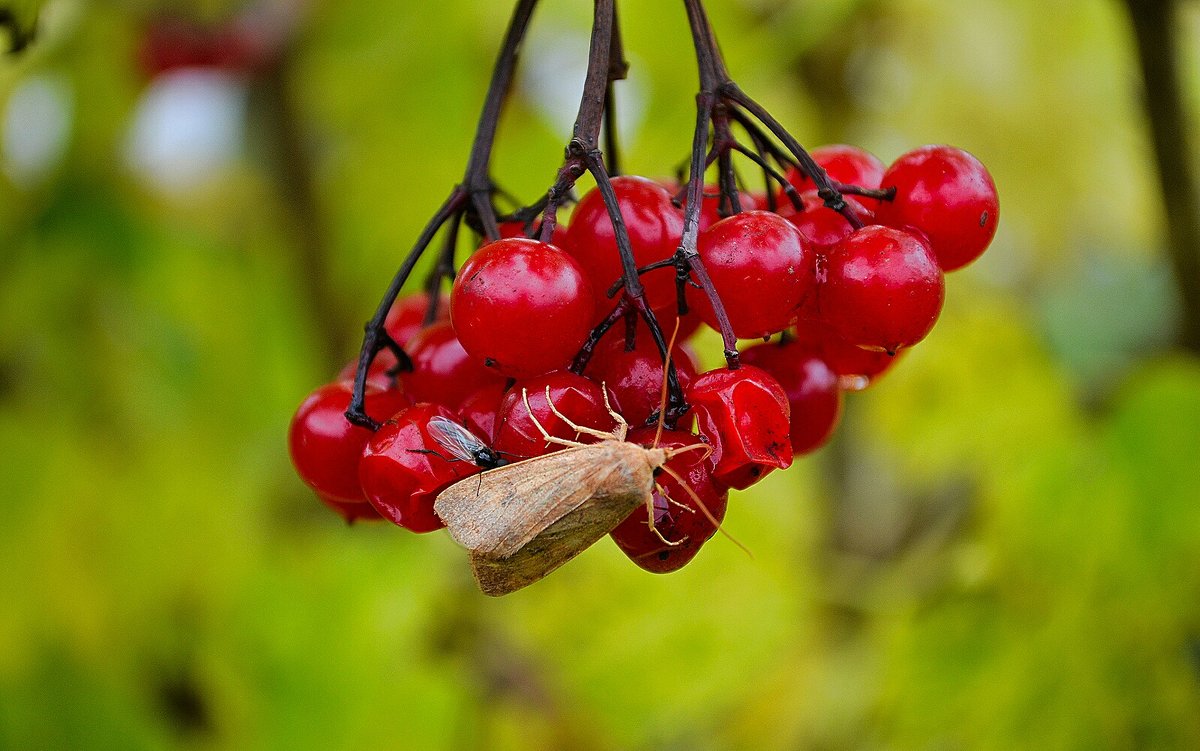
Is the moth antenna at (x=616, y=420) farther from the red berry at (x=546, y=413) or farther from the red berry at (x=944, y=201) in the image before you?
the red berry at (x=944, y=201)

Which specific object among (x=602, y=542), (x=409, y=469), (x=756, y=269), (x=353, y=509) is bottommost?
(x=602, y=542)

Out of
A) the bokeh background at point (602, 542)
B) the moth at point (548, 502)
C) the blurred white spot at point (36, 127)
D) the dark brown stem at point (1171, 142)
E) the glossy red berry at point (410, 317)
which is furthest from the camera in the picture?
the blurred white spot at point (36, 127)

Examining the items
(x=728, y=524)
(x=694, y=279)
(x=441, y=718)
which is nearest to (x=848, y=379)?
(x=694, y=279)

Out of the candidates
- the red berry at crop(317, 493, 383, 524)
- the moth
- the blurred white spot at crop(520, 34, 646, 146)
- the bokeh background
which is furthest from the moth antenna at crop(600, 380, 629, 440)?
the blurred white spot at crop(520, 34, 646, 146)

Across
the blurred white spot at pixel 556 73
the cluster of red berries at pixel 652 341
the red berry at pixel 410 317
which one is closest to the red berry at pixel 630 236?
the cluster of red berries at pixel 652 341

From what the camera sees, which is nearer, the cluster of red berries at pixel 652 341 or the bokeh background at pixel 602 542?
the cluster of red berries at pixel 652 341

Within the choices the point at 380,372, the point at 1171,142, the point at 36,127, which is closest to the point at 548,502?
the point at 380,372

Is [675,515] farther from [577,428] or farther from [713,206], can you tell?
[713,206]
